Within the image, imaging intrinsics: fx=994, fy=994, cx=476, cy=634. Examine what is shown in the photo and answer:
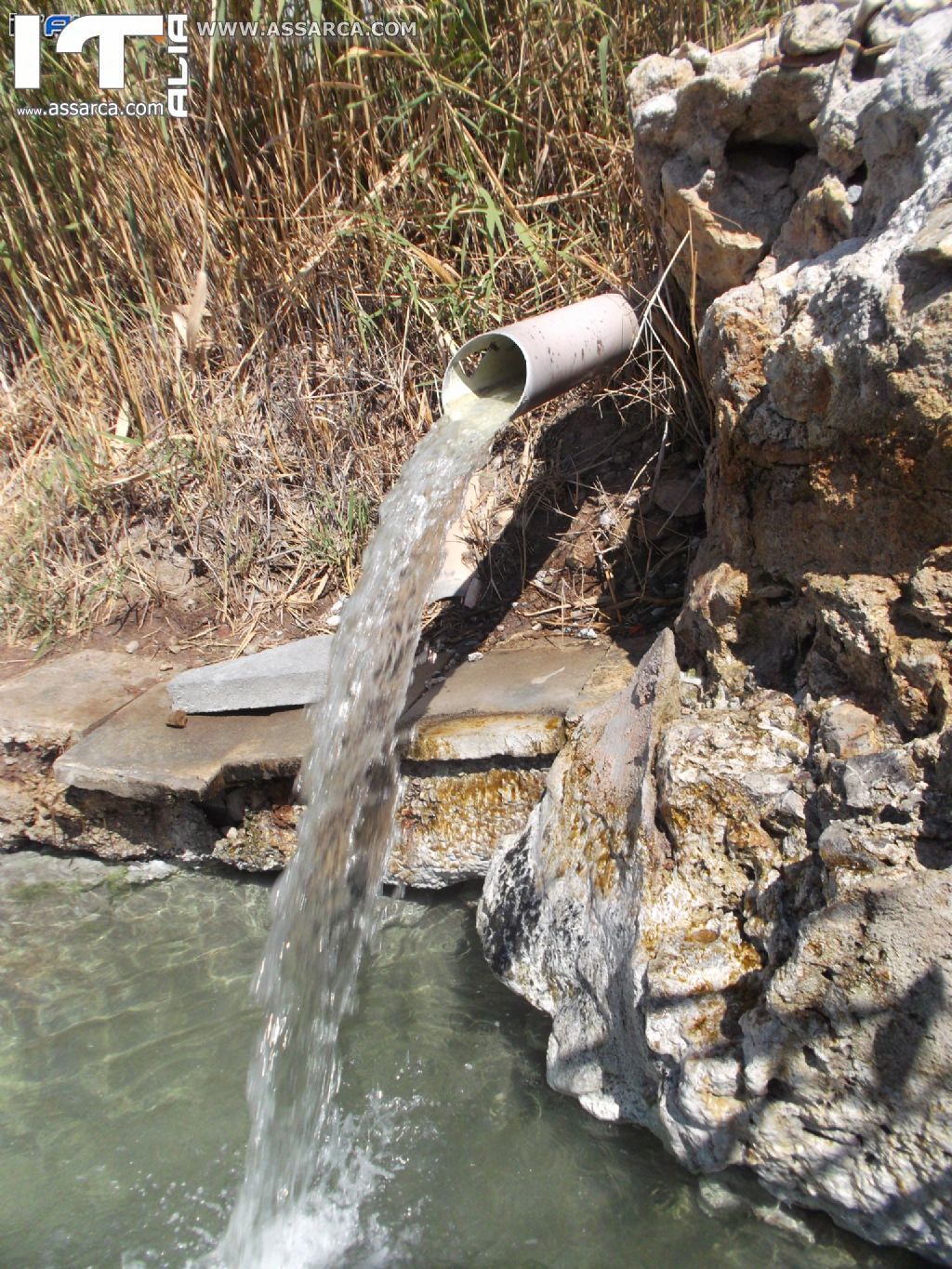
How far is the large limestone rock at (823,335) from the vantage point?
1.78 m

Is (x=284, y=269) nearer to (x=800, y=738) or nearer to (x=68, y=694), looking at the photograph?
(x=68, y=694)

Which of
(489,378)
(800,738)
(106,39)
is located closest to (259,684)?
(489,378)

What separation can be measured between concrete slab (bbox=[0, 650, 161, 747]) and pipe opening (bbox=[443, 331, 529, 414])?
1404 millimetres

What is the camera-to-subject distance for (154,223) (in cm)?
389

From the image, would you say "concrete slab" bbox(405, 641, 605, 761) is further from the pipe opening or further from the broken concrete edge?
the pipe opening

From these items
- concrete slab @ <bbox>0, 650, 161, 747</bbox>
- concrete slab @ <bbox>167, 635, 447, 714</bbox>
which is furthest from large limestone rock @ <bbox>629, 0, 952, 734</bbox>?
concrete slab @ <bbox>0, 650, 161, 747</bbox>

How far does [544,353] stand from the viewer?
105 inches

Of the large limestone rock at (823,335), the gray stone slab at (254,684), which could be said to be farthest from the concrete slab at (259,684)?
the large limestone rock at (823,335)

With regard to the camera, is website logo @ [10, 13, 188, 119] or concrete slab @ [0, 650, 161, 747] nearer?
concrete slab @ [0, 650, 161, 747]

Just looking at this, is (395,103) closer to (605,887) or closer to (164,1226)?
(605,887)

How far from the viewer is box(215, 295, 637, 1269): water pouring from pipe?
2.07 m

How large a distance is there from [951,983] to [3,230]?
440 cm

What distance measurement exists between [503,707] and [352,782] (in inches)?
17.0

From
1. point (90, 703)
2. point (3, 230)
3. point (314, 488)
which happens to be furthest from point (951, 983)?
point (3, 230)
